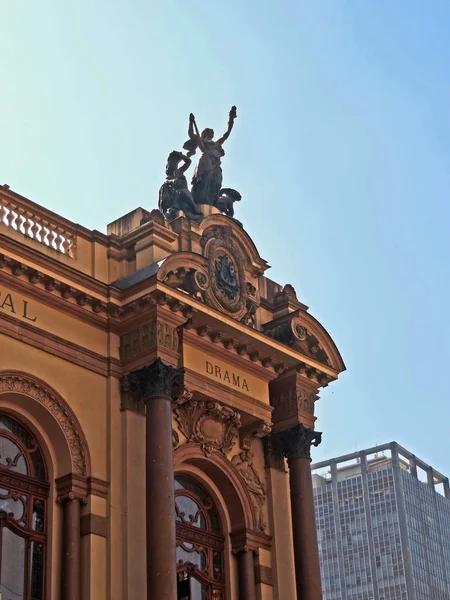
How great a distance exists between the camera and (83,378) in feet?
75.0

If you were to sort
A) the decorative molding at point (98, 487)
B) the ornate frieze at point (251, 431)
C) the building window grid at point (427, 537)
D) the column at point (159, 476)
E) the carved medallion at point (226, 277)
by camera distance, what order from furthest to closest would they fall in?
1. the building window grid at point (427, 537)
2. the ornate frieze at point (251, 431)
3. the carved medallion at point (226, 277)
4. the decorative molding at point (98, 487)
5. the column at point (159, 476)

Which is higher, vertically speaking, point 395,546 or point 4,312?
point 395,546

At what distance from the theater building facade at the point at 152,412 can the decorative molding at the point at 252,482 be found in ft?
0.12

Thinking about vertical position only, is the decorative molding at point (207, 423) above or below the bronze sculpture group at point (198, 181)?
below

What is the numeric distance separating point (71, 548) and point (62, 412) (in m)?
2.40

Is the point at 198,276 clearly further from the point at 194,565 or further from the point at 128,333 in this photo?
the point at 194,565

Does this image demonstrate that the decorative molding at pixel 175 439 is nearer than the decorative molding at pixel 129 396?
No

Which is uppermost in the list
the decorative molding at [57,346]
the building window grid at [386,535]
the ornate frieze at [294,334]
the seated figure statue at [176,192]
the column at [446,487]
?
the column at [446,487]

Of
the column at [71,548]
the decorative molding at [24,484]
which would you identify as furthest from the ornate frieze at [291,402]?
the decorative molding at [24,484]

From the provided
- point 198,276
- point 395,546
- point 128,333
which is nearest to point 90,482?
point 128,333

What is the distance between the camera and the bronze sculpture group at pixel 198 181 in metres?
26.5

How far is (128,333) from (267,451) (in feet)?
14.5

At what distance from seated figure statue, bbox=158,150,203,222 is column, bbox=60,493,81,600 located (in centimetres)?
690

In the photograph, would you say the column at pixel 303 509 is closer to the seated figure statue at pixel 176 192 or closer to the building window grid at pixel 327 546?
the seated figure statue at pixel 176 192
